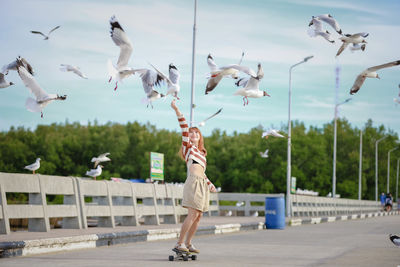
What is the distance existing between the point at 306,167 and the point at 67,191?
278 feet

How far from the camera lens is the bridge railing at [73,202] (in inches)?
521

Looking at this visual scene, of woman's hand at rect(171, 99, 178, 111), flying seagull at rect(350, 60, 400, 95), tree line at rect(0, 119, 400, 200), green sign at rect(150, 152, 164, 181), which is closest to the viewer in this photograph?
flying seagull at rect(350, 60, 400, 95)

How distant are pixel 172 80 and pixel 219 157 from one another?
98.4 m

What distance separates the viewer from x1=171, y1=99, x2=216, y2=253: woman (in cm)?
1112

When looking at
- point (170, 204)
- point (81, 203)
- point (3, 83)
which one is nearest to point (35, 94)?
point (3, 83)

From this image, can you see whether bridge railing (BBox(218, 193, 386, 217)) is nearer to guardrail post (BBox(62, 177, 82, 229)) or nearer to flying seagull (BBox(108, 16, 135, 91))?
guardrail post (BBox(62, 177, 82, 229))

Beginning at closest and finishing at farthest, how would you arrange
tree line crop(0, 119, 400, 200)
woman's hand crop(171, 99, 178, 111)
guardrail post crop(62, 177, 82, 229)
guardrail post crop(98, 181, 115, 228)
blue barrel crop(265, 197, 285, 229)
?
woman's hand crop(171, 99, 178, 111) → guardrail post crop(62, 177, 82, 229) → guardrail post crop(98, 181, 115, 228) → blue barrel crop(265, 197, 285, 229) → tree line crop(0, 119, 400, 200)

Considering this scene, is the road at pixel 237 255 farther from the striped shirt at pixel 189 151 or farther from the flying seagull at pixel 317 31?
the flying seagull at pixel 317 31

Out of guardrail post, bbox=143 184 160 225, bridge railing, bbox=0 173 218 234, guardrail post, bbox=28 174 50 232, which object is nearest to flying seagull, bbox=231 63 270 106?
→ bridge railing, bbox=0 173 218 234

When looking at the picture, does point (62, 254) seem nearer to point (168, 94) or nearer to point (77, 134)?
point (168, 94)

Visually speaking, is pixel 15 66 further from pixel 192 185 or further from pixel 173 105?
pixel 192 185

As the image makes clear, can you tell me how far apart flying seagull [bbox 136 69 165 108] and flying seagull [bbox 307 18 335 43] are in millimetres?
2461

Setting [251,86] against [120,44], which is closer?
[120,44]

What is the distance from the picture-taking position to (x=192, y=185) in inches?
438
